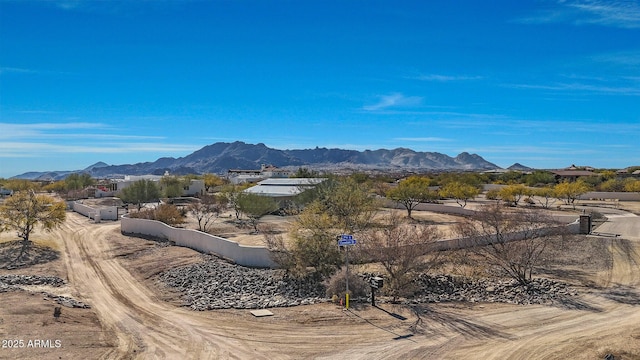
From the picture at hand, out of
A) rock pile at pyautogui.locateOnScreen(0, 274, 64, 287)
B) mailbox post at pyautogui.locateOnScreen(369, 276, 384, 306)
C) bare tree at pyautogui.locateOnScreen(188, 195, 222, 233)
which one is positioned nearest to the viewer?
mailbox post at pyautogui.locateOnScreen(369, 276, 384, 306)

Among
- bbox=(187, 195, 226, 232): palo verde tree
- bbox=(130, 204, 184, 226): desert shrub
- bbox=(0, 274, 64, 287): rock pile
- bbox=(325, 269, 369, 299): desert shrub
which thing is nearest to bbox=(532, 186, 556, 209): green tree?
bbox=(187, 195, 226, 232): palo verde tree

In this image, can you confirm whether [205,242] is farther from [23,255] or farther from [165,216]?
[165,216]

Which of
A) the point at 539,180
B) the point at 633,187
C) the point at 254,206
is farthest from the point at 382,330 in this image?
the point at 539,180

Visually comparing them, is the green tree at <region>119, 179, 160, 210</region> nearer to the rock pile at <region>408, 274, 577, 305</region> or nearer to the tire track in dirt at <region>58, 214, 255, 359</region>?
the tire track in dirt at <region>58, 214, 255, 359</region>

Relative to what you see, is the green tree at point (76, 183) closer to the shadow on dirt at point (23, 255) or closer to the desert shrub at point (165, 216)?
the desert shrub at point (165, 216)

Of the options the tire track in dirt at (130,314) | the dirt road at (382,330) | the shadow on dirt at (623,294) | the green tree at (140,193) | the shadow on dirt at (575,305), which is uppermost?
the green tree at (140,193)

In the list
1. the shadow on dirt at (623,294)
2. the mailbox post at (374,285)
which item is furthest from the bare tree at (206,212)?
the shadow on dirt at (623,294)
